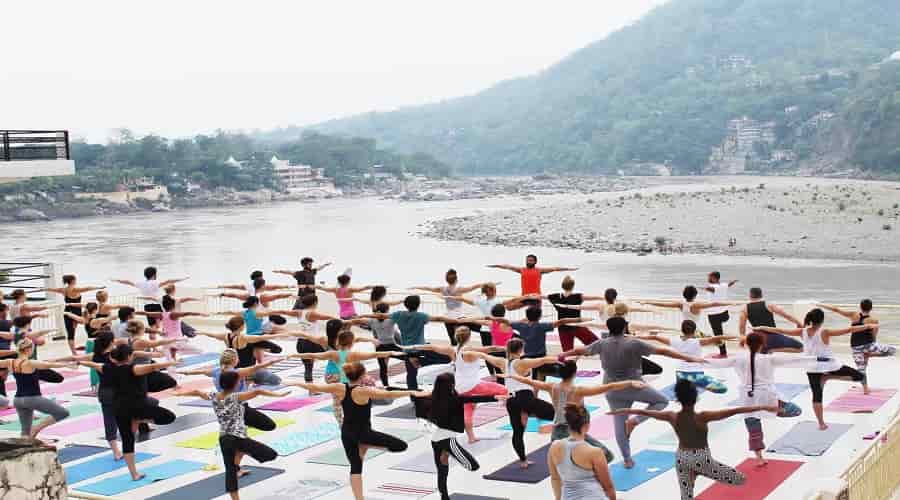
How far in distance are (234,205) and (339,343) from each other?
494 feet

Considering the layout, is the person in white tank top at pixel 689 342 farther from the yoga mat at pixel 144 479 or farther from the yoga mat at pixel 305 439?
the yoga mat at pixel 144 479

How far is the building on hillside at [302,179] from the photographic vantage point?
17862 cm

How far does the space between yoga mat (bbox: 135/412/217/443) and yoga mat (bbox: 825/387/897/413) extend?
7.56 metres

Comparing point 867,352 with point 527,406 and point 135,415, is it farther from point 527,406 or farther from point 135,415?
point 135,415

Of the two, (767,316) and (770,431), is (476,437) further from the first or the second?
(767,316)

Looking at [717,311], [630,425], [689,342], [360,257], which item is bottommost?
[360,257]

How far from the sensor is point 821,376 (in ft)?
40.1

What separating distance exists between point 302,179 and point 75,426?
171m

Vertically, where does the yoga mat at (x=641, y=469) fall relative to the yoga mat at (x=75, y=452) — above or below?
above

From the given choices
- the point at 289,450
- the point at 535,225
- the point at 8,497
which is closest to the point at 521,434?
the point at 289,450

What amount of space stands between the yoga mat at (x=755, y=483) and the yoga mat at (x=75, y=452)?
669 cm

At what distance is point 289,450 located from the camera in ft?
41.1

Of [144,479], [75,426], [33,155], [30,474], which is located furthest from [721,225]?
[30,474]

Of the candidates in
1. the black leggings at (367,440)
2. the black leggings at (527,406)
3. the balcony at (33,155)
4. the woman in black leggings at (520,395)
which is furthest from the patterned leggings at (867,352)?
the balcony at (33,155)
